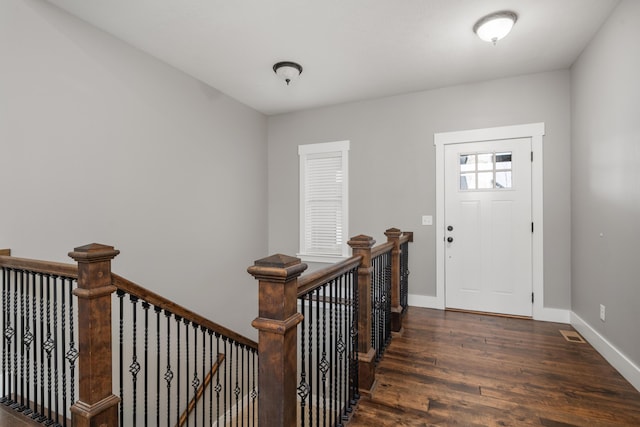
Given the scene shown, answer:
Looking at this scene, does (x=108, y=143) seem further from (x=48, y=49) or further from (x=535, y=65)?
(x=535, y=65)

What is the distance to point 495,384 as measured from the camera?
221 centimetres

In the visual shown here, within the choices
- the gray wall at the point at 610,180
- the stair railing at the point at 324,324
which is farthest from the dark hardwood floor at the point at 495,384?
the gray wall at the point at 610,180

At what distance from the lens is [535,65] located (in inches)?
133

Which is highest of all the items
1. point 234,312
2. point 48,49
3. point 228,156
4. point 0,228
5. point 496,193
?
point 48,49

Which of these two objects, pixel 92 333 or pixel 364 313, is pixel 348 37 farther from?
pixel 92 333

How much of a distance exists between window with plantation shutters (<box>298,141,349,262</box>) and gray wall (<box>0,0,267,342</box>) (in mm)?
819

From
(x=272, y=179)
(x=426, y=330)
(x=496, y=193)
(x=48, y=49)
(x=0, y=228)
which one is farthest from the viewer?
(x=272, y=179)

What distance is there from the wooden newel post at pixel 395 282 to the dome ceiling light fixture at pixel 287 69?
194 centimetres

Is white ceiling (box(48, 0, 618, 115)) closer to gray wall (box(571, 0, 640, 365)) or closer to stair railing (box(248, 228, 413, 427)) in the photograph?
gray wall (box(571, 0, 640, 365))

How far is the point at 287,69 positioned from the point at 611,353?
377cm

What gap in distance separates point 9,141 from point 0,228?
1.97ft

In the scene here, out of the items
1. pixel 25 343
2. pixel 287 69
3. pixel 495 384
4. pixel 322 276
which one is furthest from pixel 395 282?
pixel 25 343

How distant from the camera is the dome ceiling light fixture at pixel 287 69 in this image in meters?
3.34

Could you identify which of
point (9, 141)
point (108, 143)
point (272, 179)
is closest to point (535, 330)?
point (272, 179)
